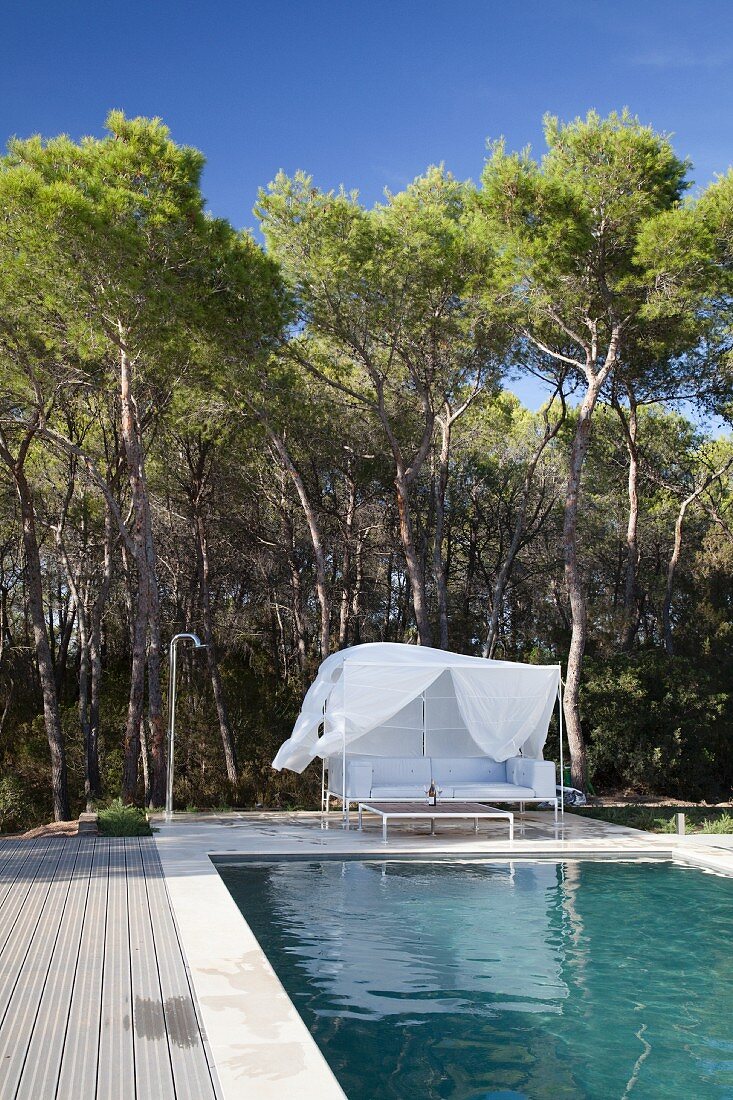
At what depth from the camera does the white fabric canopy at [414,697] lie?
945cm

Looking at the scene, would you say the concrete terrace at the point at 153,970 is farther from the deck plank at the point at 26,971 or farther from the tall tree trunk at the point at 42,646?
the tall tree trunk at the point at 42,646

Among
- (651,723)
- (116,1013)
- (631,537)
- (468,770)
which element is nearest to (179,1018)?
(116,1013)

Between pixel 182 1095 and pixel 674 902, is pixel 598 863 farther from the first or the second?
pixel 182 1095

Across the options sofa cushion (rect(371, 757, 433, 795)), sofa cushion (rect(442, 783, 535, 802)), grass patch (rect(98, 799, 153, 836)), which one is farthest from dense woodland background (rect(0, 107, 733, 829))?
sofa cushion (rect(442, 783, 535, 802))

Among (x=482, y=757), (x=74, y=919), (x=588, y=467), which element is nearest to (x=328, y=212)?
(x=482, y=757)

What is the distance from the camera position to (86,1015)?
3.50 metres

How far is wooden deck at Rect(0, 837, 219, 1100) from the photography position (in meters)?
2.87

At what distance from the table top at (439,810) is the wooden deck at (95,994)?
10.0 ft

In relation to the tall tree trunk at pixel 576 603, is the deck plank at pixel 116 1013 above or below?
below

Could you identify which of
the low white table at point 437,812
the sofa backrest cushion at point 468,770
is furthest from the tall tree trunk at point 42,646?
the sofa backrest cushion at point 468,770

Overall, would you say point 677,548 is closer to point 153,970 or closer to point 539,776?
point 539,776

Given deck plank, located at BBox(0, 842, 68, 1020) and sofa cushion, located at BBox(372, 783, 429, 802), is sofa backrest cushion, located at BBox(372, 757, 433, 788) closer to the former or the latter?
sofa cushion, located at BBox(372, 783, 429, 802)

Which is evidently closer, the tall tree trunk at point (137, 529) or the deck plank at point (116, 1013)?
the deck plank at point (116, 1013)

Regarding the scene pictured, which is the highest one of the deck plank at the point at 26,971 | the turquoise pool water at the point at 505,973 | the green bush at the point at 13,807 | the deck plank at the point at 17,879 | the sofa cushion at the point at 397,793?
the sofa cushion at the point at 397,793
